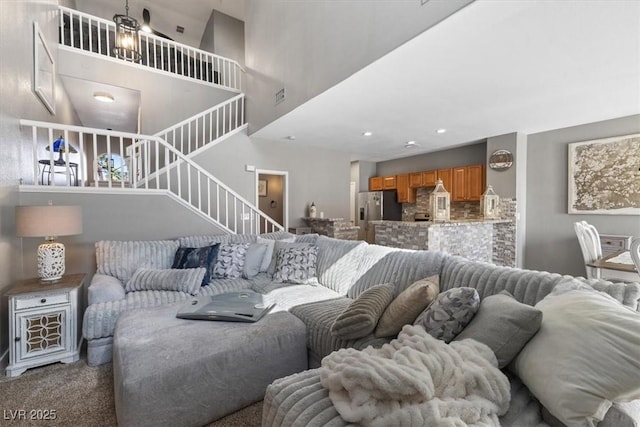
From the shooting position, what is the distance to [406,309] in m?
1.62

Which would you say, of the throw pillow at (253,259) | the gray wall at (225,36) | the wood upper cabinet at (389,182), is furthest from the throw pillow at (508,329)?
the gray wall at (225,36)

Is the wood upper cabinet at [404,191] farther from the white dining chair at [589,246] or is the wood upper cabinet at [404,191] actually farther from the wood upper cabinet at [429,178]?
the white dining chair at [589,246]

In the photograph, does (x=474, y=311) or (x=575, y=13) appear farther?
(x=575, y=13)

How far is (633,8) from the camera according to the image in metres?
1.76

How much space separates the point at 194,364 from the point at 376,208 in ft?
21.0

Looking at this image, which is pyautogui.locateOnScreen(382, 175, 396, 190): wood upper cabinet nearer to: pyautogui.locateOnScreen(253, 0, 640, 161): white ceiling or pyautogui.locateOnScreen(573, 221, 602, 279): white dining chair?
pyautogui.locateOnScreen(253, 0, 640, 161): white ceiling

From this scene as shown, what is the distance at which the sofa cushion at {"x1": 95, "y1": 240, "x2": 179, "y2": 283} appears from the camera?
2871 millimetres

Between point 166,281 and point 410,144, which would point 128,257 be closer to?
point 166,281

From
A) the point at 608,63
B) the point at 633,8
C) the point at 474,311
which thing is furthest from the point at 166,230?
the point at 608,63

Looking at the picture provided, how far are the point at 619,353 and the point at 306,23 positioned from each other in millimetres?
4066

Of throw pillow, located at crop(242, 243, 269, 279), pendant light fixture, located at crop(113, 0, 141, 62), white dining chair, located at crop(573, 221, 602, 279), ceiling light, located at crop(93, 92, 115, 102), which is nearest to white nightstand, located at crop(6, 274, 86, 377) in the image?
throw pillow, located at crop(242, 243, 269, 279)

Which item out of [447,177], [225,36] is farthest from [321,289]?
[225,36]

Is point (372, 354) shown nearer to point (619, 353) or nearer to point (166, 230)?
point (619, 353)

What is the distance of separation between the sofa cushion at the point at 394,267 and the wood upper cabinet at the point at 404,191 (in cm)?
463
